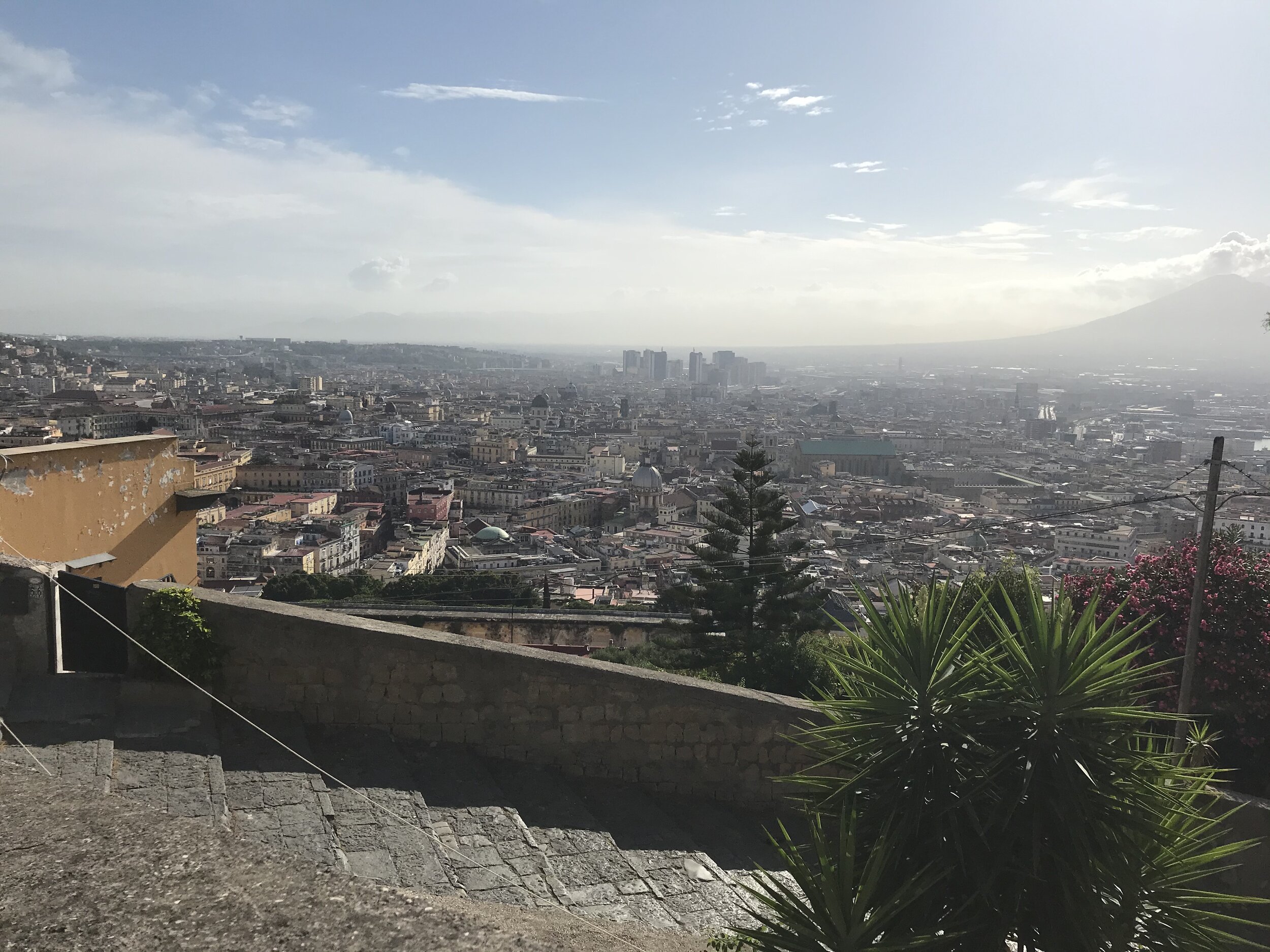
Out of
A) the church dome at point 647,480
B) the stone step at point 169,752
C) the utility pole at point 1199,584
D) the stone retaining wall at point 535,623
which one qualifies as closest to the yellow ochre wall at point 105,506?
the stone step at point 169,752

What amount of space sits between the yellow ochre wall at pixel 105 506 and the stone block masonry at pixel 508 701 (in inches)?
46.1

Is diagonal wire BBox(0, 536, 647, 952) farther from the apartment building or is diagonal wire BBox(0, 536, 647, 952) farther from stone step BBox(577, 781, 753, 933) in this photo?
the apartment building

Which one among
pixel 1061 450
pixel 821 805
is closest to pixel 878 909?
pixel 821 805

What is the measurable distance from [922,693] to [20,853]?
2.31m

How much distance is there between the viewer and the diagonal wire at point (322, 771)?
9.18 feet

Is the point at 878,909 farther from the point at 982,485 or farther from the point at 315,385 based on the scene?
the point at 315,385

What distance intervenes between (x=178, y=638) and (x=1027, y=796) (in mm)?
3248

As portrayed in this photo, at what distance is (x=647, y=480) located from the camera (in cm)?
7088

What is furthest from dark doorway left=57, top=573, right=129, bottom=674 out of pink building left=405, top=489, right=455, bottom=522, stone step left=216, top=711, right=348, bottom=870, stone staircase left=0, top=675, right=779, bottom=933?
pink building left=405, top=489, right=455, bottom=522

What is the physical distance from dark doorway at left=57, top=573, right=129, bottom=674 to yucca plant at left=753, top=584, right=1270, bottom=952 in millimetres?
2961

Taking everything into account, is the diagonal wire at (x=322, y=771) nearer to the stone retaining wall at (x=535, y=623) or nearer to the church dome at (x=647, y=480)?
the stone retaining wall at (x=535, y=623)

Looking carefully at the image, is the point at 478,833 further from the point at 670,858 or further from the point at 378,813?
the point at 670,858

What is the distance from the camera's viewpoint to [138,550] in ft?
20.5

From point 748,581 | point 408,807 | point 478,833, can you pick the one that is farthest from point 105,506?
point 748,581
